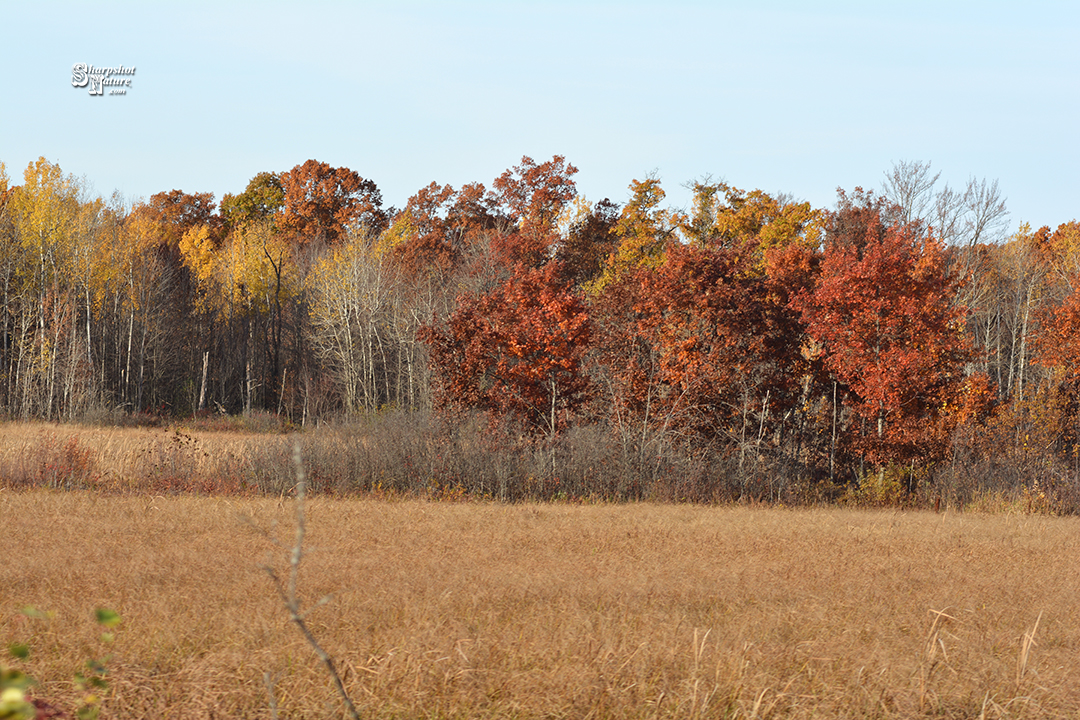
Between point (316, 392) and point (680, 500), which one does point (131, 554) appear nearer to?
point (680, 500)

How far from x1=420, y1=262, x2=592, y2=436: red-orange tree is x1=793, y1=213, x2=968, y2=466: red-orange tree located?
6071 mm

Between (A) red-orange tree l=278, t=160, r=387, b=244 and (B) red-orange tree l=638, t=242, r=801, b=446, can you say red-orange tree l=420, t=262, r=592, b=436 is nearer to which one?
(B) red-orange tree l=638, t=242, r=801, b=446

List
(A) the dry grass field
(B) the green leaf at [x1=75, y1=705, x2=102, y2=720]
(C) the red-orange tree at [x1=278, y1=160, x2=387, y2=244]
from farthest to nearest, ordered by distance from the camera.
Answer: (C) the red-orange tree at [x1=278, y1=160, x2=387, y2=244]
(A) the dry grass field
(B) the green leaf at [x1=75, y1=705, x2=102, y2=720]

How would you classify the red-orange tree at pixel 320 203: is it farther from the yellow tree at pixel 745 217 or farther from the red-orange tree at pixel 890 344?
the red-orange tree at pixel 890 344

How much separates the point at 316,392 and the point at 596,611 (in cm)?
3664

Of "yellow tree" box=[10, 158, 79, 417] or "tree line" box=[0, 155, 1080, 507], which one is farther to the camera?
"yellow tree" box=[10, 158, 79, 417]

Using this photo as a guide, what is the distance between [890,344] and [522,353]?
931 centimetres

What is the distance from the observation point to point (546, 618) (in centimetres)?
769

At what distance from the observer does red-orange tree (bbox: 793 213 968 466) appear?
2184 centimetres

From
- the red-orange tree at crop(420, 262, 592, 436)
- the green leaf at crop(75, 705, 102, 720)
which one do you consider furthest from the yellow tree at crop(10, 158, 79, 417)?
the green leaf at crop(75, 705, 102, 720)

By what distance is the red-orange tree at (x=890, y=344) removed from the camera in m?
21.8

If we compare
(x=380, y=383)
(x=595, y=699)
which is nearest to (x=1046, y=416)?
(x=595, y=699)

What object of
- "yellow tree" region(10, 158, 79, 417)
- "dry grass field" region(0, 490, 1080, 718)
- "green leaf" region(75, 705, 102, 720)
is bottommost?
"dry grass field" region(0, 490, 1080, 718)

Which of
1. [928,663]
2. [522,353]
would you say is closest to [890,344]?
A: [522,353]
